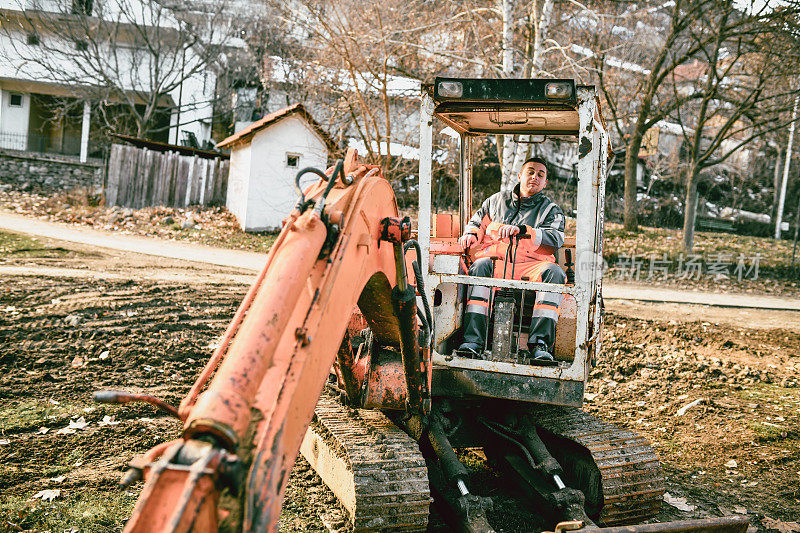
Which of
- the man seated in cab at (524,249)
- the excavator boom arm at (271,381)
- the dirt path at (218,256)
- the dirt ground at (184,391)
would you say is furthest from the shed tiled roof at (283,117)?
the excavator boom arm at (271,381)

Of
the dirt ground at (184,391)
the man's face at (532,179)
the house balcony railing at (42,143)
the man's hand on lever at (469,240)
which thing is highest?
the house balcony railing at (42,143)

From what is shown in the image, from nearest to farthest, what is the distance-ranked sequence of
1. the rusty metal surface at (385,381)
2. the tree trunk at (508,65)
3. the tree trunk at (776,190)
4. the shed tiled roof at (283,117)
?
the rusty metal surface at (385,381) < the tree trunk at (508,65) < the shed tiled roof at (283,117) < the tree trunk at (776,190)

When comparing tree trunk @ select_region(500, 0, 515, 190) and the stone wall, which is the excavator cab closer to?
tree trunk @ select_region(500, 0, 515, 190)

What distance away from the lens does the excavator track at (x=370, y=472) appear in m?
3.28

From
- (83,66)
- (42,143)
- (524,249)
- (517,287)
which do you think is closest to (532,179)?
(524,249)

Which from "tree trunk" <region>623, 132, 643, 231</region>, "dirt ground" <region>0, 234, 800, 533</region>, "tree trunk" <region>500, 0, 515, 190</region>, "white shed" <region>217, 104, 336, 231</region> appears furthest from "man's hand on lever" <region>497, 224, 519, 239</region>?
"tree trunk" <region>623, 132, 643, 231</region>

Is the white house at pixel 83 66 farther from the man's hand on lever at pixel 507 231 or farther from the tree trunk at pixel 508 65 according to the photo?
the man's hand on lever at pixel 507 231

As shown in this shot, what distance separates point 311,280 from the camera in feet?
7.13

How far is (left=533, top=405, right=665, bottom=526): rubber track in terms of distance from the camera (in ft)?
12.7

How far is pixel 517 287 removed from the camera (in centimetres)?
409

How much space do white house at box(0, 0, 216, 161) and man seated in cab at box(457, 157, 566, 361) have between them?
2460 cm

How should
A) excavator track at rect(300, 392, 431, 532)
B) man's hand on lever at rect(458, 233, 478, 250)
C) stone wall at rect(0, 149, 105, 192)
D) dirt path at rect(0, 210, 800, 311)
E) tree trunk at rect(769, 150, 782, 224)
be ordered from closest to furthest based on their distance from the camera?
excavator track at rect(300, 392, 431, 532)
man's hand on lever at rect(458, 233, 478, 250)
dirt path at rect(0, 210, 800, 311)
stone wall at rect(0, 149, 105, 192)
tree trunk at rect(769, 150, 782, 224)

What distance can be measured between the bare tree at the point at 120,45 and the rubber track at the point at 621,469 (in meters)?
25.9

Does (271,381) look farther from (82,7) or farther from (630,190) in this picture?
(82,7)
